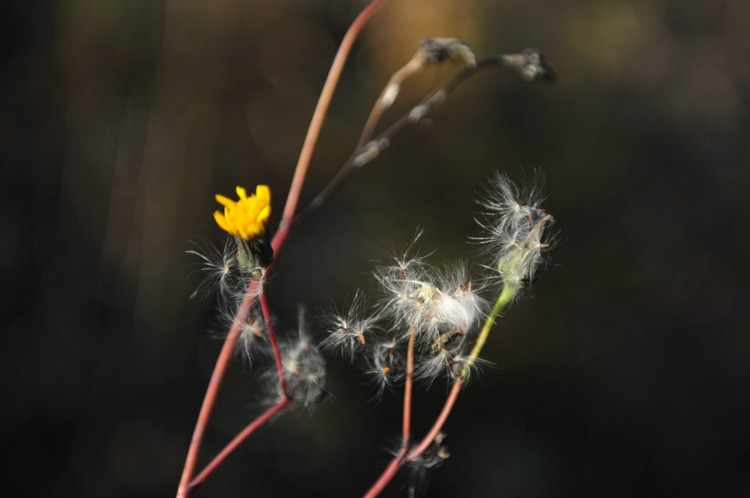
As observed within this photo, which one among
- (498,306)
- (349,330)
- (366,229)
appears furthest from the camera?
(366,229)

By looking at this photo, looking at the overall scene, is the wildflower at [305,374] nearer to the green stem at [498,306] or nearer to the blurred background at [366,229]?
the green stem at [498,306]

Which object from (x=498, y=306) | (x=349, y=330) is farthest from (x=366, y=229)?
(x=498, y=306)

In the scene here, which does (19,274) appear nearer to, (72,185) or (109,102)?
(72,185)

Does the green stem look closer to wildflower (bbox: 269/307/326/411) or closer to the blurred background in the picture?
wildflower (bbox: 269/307/326/411)

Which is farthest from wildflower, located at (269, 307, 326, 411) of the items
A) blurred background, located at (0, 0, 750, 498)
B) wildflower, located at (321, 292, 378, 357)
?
blurred background, located at (0, 0, 750, 498)

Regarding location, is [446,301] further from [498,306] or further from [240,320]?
[240,320]

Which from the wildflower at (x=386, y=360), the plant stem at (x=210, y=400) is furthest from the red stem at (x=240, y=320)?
the wildflower at (x=386, y=360)

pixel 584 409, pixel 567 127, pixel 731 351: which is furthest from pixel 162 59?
pixel 731 351
